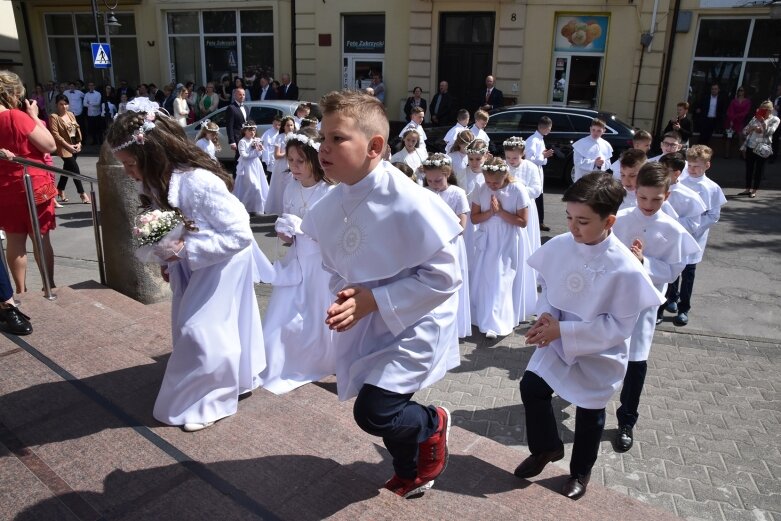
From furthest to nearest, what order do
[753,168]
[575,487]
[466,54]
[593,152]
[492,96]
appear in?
[466,54], [492,96], [753,168], [593,152], [575,487]

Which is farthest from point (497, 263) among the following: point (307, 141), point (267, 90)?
point (267, 90)


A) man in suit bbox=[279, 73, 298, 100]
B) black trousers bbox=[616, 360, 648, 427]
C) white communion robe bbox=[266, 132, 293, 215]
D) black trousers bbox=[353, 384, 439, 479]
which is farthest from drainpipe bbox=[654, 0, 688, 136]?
black trousers bbox=[353, 384, 439, 479]

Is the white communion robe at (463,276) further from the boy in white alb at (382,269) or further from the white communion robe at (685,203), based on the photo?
the boy in white alb at (382,269)

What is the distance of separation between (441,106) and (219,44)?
372 inches

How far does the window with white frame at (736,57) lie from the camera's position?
55.5 ft

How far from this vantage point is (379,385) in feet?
8.36

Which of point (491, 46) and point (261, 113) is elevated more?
point (491, 46)

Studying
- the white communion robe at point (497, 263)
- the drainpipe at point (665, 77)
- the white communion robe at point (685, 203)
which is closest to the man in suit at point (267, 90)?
the drainpipe at point (665, 77)

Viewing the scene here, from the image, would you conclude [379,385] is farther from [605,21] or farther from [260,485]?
[605,21]

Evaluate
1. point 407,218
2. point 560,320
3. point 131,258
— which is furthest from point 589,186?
point 131,258

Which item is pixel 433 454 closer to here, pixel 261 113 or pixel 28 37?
pixel 261 113

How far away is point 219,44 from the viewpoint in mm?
22141

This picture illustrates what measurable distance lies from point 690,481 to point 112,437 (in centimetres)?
327

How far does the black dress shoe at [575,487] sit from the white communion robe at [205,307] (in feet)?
6.18
